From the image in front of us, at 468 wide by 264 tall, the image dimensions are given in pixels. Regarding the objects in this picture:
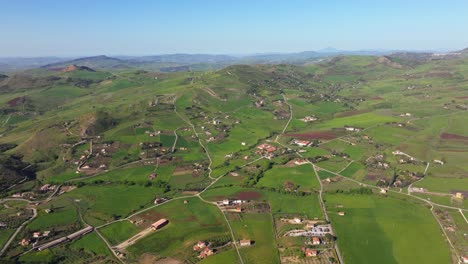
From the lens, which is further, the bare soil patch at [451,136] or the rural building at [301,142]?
the rural building at [301,142]

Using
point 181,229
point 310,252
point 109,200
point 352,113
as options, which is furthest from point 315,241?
point 352,113

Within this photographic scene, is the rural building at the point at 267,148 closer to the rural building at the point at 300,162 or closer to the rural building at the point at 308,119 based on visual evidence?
the rural building at the point at 300,162

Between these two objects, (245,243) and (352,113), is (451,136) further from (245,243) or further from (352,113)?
(245,243)

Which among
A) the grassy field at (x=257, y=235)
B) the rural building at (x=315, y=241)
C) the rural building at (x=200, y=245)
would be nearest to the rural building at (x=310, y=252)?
the rural building at (x=315, y=241)

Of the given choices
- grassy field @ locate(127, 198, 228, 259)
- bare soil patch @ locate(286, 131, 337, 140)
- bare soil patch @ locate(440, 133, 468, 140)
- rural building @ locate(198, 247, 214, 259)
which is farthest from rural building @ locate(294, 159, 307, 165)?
bare soil patch @ locate(440, 133, 468, 140)

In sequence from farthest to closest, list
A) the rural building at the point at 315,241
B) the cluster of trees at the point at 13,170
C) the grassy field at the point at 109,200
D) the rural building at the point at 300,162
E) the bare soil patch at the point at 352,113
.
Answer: the bare soil patch at the point at 352,113 < the rural building at the point at 300,162 < the cluster of trees at the point at 13,170 < the grassy field at the point at 109,200 < the rural building at the point at 315,241

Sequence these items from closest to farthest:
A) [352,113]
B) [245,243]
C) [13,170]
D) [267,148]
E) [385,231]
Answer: [245,243] → [385,231] → [13,170] → [267,148] → [352,113]

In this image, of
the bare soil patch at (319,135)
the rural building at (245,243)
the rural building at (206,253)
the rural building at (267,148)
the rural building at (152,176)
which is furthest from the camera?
the bare soil patch at (319,135)

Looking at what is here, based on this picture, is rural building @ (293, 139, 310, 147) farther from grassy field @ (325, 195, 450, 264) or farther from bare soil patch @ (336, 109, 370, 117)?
bare soil patch @ (336, 109, 370, 117)

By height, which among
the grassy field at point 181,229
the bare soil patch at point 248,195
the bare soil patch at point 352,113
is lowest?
the grassy field at point 181,229
